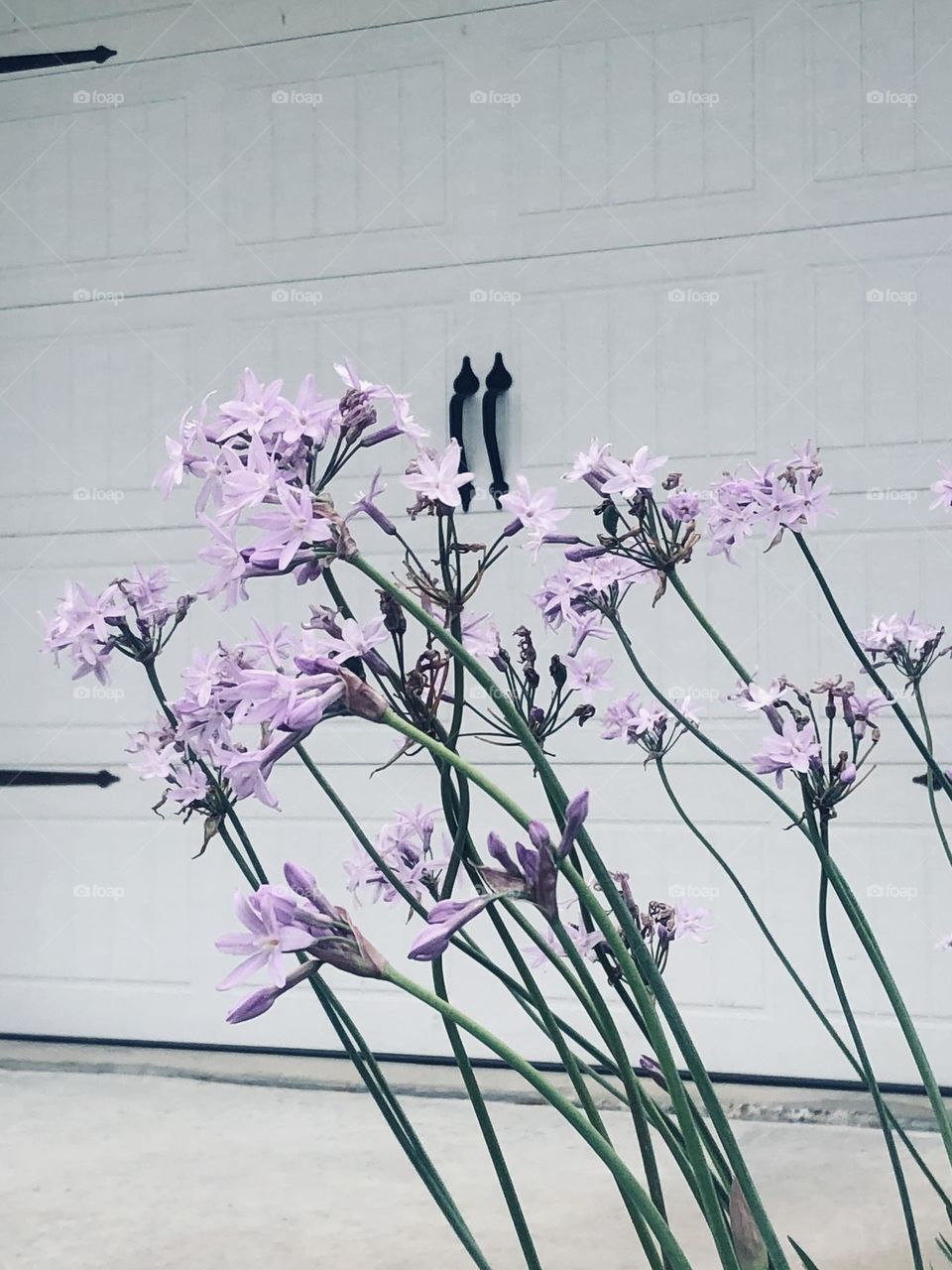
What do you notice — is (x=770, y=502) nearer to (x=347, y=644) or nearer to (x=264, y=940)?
(x=347, y=644)

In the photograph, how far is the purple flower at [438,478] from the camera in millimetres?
736

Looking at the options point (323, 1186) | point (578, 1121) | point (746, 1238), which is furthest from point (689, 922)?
point (323, 1186)

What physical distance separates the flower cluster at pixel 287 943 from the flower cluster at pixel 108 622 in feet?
1.36

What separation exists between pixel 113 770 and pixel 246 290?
1345mm

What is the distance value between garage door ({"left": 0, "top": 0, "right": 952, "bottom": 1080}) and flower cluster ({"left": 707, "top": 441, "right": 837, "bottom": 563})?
2.08 m

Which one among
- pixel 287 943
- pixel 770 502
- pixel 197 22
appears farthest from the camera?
pixel 197 22

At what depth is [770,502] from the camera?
113 centimetres

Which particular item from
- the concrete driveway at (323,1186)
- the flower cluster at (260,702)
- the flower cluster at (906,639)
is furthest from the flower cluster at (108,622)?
the concrete driveway at (323,1186)

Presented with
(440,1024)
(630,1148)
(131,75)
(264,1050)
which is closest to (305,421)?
(630,1148)

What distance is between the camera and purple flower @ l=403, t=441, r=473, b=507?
736 millimetres

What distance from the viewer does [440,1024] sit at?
340cm

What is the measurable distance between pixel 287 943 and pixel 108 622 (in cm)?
50

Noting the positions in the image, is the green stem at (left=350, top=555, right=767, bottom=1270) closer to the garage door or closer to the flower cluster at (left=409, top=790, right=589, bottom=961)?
the flower cluster at (left=409, top=790, right=589, bottom=961)

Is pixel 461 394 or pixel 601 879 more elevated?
pixel 461 394
